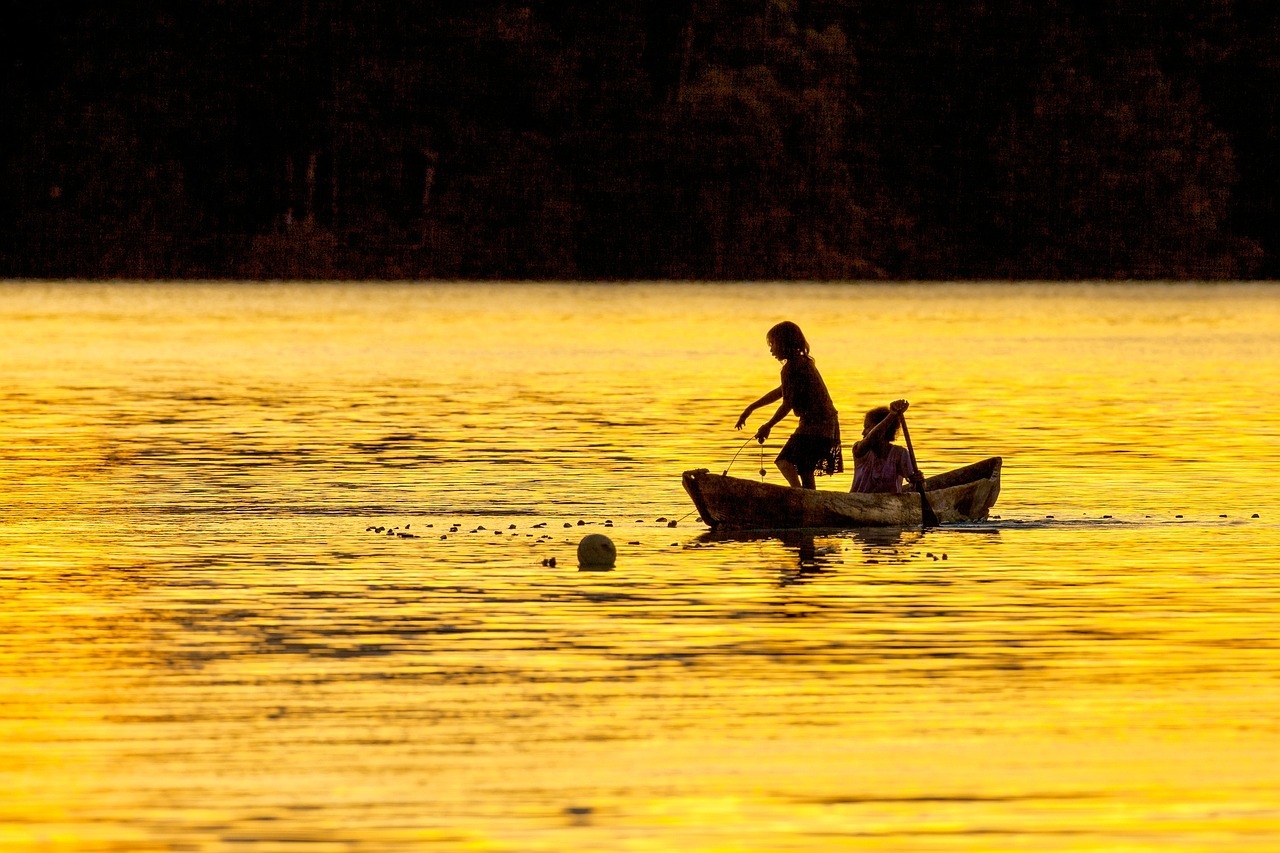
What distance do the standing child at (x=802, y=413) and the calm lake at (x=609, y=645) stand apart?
2.98ft

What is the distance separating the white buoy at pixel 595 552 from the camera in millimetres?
20844

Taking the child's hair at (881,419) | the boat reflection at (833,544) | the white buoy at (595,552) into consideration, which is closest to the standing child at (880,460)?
the child's hair at (881,419)

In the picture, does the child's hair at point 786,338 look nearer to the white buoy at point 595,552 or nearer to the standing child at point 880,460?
the standing child at point 880,460

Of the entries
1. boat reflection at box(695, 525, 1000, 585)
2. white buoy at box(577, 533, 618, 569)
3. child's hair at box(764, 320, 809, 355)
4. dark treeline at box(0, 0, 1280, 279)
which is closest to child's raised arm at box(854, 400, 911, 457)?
boat reflection at box(695, 525, 1000, 585)

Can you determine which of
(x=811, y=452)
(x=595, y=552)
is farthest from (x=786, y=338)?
(x=595, y=552)

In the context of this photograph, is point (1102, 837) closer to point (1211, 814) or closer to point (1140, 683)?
point (1211, 814)

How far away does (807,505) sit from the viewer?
23766 millimetres

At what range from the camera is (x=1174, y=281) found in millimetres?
141125

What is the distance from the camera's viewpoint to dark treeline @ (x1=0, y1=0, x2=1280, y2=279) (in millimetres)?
131625

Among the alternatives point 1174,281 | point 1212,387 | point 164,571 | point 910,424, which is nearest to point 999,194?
point 1174,281

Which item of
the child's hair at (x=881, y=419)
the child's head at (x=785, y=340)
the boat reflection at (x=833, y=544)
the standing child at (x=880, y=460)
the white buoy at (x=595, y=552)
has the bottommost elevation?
the boat reflection at (x=833, y=544)

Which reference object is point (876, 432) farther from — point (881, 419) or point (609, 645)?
point (609, 645)

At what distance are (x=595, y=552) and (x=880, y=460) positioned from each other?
4.28 meters

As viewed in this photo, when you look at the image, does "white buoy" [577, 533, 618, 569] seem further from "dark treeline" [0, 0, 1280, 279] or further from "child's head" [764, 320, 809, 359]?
"dark treeline" [0, 0, 1280, 279]
